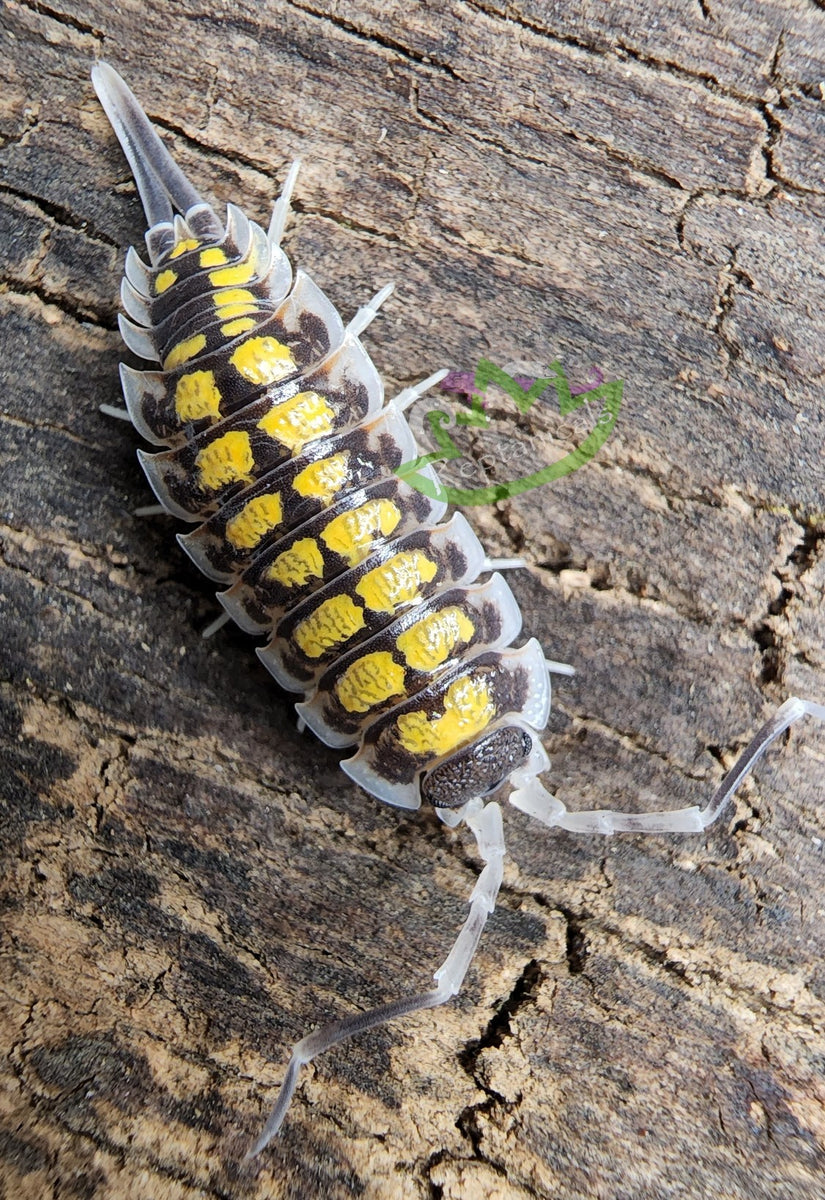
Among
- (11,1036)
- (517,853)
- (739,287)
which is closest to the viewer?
(11,1036)

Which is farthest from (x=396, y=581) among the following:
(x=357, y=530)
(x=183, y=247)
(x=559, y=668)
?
(x=183, y=247)

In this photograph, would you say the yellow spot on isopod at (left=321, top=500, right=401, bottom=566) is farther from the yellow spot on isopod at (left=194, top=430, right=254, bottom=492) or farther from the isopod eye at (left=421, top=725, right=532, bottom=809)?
the isopod eye at (left=421, top=725, right=532, bottom=809)

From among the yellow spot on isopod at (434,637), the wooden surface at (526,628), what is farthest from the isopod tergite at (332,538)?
the wooden surface at (526,628)

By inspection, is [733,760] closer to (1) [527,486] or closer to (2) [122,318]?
(1) [527,486]

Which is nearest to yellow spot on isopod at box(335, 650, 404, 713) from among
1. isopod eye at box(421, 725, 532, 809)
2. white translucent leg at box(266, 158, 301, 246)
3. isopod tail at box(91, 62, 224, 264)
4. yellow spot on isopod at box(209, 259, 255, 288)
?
isopod eye at box(421, 725, 532, 809)

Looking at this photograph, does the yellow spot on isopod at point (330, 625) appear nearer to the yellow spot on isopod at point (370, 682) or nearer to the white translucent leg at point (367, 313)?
the yellow spot on isopod at point (370, 682)

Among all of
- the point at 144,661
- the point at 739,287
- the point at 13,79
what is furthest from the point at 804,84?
the point at 144,661
